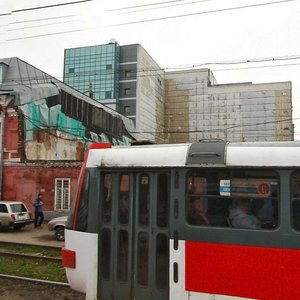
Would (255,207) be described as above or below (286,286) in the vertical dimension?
above

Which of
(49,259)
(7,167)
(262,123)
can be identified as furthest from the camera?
(262,123)

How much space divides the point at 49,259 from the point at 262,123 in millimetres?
73177

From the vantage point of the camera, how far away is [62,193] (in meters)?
23.1

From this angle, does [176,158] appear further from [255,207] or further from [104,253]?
[104,253]

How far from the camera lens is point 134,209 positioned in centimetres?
610

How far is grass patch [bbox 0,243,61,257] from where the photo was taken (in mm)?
13289

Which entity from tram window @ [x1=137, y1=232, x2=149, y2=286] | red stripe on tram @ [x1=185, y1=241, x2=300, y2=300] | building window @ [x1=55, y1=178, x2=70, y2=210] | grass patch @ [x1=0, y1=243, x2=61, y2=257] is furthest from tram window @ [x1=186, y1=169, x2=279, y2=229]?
building window @ [x1=55, y1=178, x2=70, y2=210]

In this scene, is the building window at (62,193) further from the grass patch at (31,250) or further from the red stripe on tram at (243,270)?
the red stripe on tram at (243,270)

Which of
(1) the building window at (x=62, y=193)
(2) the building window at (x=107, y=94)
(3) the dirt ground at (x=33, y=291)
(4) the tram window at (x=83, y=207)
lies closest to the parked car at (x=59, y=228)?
(1) the building window at (x=62, y=193)

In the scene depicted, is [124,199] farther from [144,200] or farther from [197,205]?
[197,205]

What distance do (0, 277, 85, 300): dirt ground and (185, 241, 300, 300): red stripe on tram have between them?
3.38 metres

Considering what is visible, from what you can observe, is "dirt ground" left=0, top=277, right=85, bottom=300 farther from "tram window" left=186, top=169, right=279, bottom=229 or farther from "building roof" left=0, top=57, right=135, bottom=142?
"building roof" left=0, top=57, right=135, bottom=142

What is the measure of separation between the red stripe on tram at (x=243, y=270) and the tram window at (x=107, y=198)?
1.38 metres

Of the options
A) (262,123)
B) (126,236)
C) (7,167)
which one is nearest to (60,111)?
(7,167)
